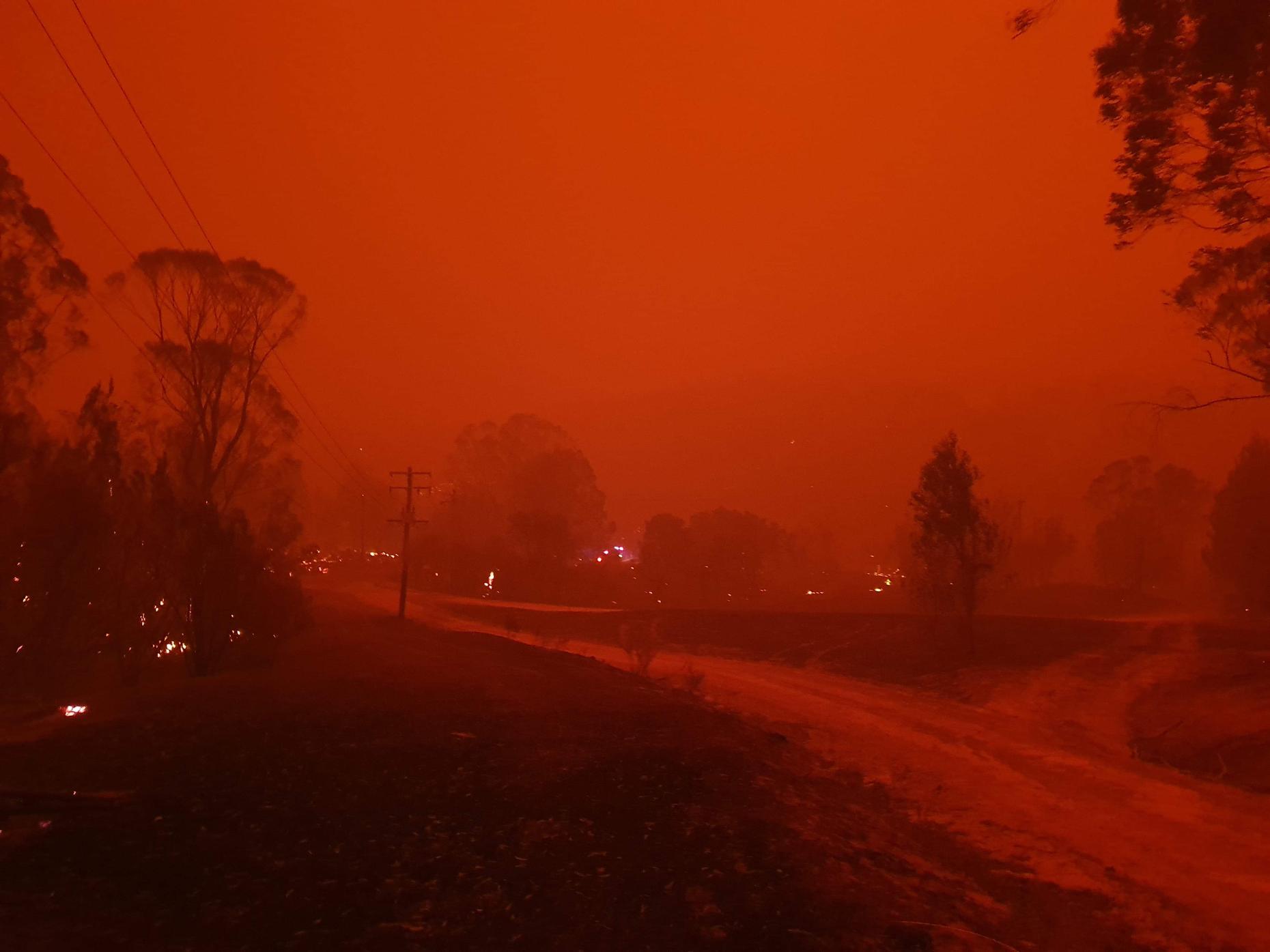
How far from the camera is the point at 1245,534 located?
47.4m

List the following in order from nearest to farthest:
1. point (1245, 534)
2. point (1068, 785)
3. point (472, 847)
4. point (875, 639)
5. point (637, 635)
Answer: point (472, 847) → point (1068, 785) → point (875, 639) → point (637, 635) → point (1245, 534)

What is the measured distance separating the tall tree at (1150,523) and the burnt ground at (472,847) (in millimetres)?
66909

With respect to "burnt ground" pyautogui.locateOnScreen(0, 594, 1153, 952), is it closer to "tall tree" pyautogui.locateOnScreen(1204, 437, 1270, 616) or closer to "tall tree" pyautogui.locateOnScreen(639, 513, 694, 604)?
"tall tree" pyautogui.locateOnScreen(1204, 437, 1270, 616)

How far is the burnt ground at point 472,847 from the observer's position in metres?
6.48

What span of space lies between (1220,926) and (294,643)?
79.4 feet

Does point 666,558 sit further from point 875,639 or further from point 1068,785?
point 1068,785

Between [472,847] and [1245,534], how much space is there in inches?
2016

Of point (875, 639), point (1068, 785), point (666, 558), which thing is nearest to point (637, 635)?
point (875, 639)

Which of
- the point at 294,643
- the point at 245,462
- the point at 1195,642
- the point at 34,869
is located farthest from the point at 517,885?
the point at 245,462

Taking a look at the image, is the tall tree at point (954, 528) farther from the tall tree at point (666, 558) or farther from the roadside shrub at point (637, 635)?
the tall tree at point (666, 558)

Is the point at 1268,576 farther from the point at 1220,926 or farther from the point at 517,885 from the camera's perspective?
the point at 517,885

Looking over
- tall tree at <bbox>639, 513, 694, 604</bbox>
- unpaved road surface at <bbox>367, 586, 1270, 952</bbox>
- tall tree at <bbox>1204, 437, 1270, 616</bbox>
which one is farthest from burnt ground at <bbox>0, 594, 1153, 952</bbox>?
tall tree at <bbox>639, 513, 694, 604</bbox>

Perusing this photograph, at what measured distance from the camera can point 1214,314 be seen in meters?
15.6

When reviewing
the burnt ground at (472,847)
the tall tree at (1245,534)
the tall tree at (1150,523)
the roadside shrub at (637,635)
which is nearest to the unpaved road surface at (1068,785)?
the burnt ground at (472,847)
